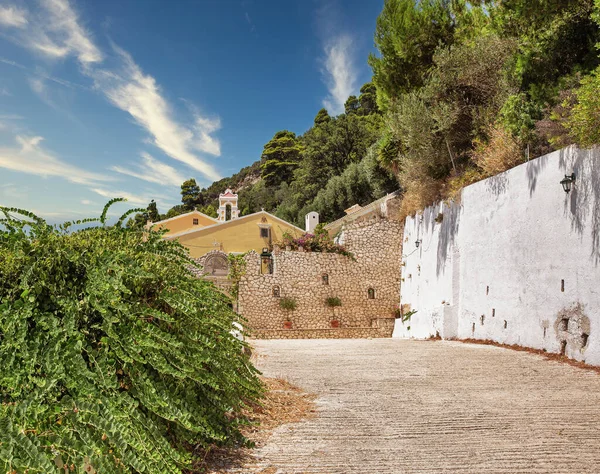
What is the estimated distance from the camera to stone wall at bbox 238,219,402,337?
19.5 meters

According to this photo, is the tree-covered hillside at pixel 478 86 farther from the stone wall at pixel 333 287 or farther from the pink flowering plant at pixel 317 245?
the pink flowering plant at pixel 317 245

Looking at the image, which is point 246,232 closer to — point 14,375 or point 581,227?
point 581,227

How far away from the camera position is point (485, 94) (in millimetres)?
14656

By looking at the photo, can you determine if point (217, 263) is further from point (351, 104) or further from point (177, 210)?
point (177, 210)

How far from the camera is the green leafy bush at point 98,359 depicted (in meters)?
2.55

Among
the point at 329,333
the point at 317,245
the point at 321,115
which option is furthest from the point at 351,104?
the point at 329,333

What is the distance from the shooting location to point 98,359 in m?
2.89

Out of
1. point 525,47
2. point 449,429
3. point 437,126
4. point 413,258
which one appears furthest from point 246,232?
point 449,429

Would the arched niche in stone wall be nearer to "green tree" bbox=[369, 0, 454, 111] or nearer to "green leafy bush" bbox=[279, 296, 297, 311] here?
"green leafy bush" bbox=[279, 296, 297, 311]

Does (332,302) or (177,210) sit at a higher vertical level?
(177,210)

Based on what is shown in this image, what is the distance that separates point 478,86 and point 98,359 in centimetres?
1447

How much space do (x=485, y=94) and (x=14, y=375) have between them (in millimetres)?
14827

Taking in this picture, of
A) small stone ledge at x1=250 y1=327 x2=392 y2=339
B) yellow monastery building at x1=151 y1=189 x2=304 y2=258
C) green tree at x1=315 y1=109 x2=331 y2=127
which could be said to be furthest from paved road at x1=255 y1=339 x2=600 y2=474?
green tree at x1=315 y1=109 x2=331 y2=127

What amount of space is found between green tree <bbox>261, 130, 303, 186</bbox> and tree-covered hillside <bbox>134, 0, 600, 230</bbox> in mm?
28413
